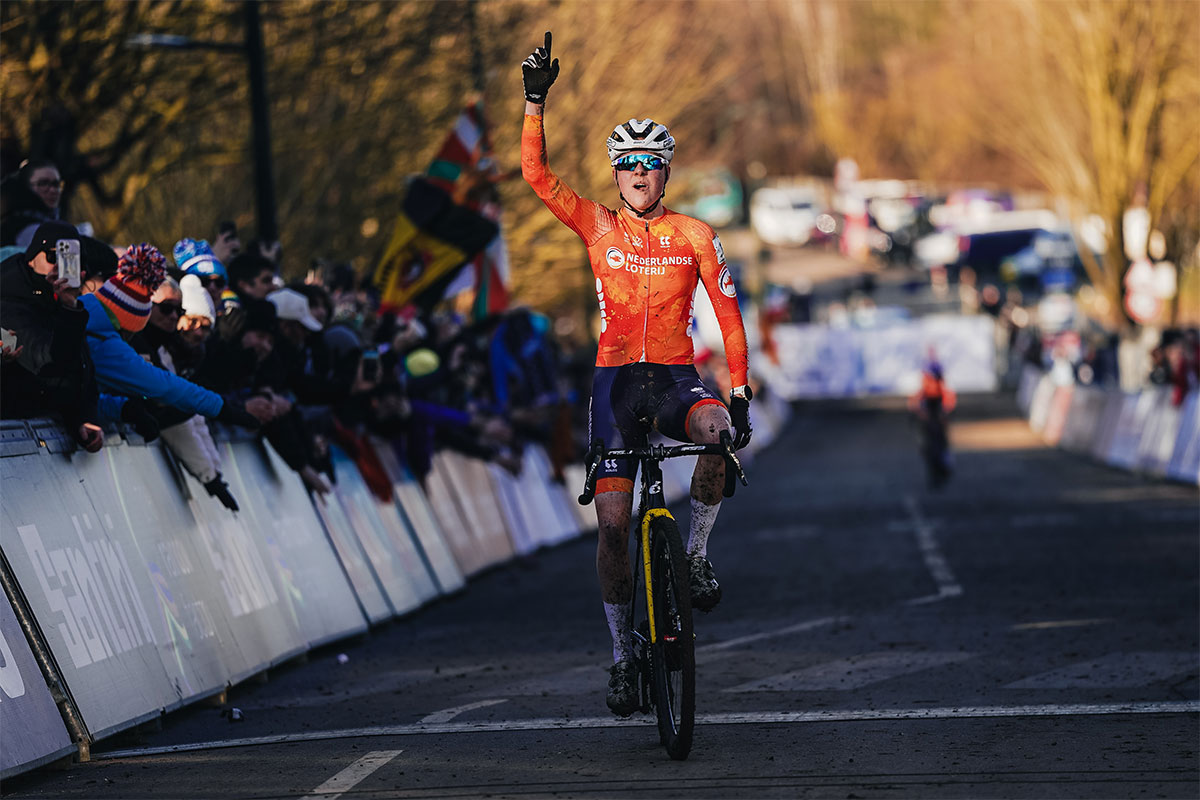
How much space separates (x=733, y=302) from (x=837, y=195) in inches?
4234

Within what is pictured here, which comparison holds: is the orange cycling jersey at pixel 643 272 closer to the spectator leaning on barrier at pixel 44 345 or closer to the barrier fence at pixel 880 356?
the spectator leaning on barrier at pixel 44 345

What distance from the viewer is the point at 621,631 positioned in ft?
26.9

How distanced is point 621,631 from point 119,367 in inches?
117

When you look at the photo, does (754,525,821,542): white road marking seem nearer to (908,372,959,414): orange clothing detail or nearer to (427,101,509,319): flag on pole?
(427,101,509,319): flag on pole

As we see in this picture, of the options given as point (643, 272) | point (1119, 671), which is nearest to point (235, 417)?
point (643, 272)

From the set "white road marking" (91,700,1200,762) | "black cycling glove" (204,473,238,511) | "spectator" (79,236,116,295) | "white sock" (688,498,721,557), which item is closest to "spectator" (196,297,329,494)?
"black cycling glove" (204,473,238,511)

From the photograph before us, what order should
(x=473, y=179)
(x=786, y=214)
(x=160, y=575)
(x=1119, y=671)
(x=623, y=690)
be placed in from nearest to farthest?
(x=623, y=690), (x=160, y=575), (x=1119, y=671), (x=473, y=179), (x=786, y=214)

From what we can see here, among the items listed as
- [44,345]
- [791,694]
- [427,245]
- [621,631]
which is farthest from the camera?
[427,245]

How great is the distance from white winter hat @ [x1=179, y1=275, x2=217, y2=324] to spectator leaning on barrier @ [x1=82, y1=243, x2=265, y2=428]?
95 cm

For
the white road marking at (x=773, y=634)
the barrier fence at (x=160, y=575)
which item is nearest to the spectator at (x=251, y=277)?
the barrier fence at (x=160, y=575)

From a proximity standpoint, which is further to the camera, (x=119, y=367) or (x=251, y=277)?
(x=251, y=277)

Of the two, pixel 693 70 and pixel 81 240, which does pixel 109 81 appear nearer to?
pixel 81 240

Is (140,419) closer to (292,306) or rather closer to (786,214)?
(292,306)

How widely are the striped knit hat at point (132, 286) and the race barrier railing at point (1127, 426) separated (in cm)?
1732
